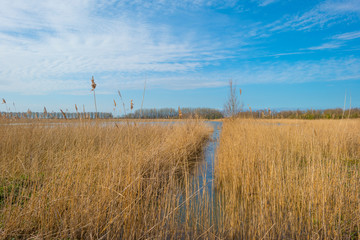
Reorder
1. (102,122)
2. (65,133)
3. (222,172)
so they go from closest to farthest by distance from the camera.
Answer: (222,172) → (65,133) → (102,122)

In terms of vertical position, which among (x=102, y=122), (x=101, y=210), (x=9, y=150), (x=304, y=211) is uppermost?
(x=102, y=122)

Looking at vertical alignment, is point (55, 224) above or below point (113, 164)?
below

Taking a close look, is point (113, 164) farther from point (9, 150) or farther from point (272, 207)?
point (9, 150)

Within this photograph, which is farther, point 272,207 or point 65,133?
point 65,133

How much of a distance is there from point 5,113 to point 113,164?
7.74 m

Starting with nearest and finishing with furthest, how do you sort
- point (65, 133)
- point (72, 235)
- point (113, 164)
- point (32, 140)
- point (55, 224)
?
point (72, 235), point (55, 224), point (113, 164), point (32, 140), point (65, 133)

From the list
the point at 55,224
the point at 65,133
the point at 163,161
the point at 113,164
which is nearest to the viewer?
the point at 55,224

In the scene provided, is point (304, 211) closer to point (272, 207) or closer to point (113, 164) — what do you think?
point (272, 207)

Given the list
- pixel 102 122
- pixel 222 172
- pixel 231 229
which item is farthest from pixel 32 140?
pixel 231 229

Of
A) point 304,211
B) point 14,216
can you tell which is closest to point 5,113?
point 14,216

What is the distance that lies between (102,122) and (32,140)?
2440 millimetres

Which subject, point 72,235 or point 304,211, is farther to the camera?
point 304,211

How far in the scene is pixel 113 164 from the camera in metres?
2.96

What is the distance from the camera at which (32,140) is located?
219 inches
